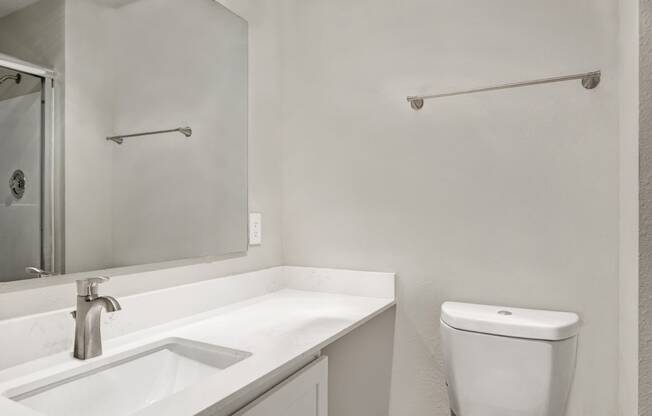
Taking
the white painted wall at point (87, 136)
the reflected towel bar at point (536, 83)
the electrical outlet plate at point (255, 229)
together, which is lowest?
the electrical outlet plate at point (255, 229)

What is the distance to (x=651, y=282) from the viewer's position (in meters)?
1.04

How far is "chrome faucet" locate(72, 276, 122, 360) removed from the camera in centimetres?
93

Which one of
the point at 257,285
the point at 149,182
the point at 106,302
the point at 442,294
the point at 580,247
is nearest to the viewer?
the point at 106,302

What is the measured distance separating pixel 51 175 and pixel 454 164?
121 cm

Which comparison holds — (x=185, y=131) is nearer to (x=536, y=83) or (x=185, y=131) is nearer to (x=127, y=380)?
(x=127, y=380)

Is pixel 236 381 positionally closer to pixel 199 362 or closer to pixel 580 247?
pixel 199 362

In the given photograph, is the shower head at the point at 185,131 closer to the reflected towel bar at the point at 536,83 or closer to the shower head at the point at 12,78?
the shower head at the point at 12,78

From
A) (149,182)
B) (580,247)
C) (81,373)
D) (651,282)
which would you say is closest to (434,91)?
(580,247)

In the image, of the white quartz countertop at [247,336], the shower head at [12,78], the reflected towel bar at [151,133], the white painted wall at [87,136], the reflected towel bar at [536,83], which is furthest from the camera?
the reflected towel bar at [536,83]

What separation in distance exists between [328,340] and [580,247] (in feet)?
2.81

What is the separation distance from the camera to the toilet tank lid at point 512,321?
1200 mm

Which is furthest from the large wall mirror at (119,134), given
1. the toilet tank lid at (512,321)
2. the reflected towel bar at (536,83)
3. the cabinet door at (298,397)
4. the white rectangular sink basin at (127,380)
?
the toilet tank lid at (512,321)

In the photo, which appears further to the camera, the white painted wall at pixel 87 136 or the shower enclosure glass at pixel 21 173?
the white painted wall at pixel 87 136

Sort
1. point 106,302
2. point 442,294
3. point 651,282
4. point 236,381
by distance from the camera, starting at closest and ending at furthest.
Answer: point 236,381, point 106,302, point 651,282, point 442,294
